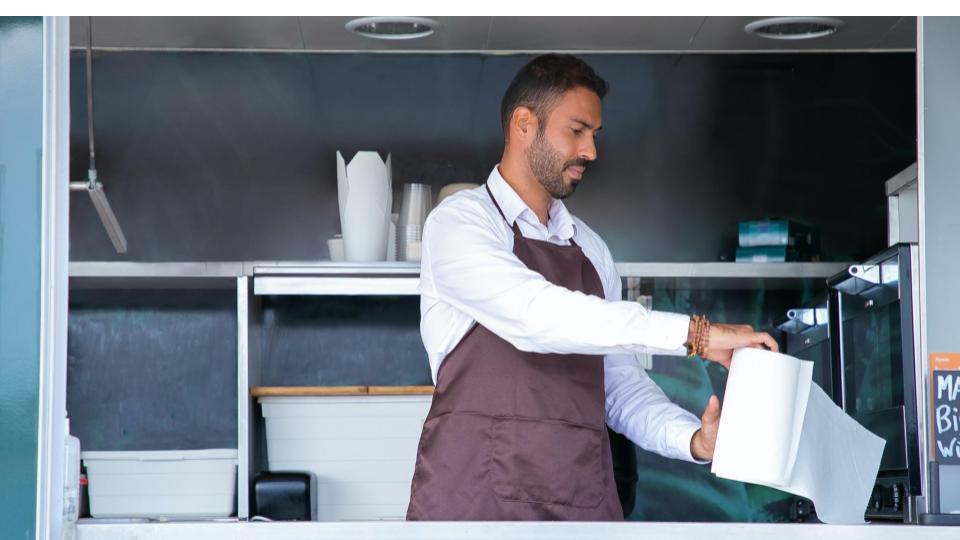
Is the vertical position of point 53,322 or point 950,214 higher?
point 950,214

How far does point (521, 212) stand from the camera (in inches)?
102

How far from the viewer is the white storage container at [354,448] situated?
12.5ft

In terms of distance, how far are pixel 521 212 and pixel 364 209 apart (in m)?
1.18

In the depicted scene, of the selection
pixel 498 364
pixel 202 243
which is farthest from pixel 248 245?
pixel 498 364

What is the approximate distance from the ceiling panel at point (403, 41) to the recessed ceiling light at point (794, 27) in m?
0.83

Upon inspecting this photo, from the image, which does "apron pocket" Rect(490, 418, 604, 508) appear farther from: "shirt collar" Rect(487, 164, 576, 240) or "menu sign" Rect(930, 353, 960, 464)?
"menu sign" Rect(930, 353, 960, 464)

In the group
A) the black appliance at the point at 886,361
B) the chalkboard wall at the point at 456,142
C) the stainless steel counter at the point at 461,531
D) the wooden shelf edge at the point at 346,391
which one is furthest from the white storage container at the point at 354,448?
the stainless steel counter at the point at 461,531

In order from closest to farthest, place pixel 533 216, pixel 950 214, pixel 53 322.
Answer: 1. pixel 53 322
2. pixel 950 214
3. pixel 533 216

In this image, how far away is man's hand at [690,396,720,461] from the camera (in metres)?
2.13

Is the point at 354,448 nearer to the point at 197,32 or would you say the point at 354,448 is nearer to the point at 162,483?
the point at 162,483

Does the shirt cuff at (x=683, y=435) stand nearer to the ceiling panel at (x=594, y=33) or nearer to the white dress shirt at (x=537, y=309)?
the white dress shirt at (x=537, y=309)

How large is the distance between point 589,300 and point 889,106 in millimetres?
2637

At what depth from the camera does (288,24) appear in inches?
154

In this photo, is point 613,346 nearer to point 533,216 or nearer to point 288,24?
point 533,216
